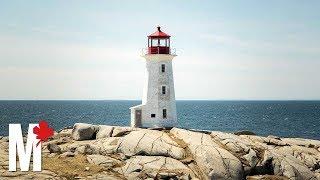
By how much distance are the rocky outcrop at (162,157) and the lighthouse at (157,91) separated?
11.0ft

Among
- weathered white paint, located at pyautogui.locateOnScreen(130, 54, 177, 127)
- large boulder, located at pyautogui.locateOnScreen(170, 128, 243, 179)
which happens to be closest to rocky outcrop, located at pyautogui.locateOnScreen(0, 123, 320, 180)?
large boulder, located at pyautogui.locateOnScreen(170, 128, 243, 179)

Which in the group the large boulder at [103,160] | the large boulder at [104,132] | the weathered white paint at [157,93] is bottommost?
the large boulder at [103,160]

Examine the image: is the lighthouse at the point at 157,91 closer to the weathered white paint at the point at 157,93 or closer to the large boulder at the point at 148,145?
the weathered white paint at the point at 157,93

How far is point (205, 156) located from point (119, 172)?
7045mm

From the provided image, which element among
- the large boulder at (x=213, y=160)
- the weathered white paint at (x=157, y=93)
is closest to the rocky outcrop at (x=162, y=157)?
the large boulder at (x=213, y=160)

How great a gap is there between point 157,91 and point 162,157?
37.6 feet

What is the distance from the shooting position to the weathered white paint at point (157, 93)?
4259 centimetres

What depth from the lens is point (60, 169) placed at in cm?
2969

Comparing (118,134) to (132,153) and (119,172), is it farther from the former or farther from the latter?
(119,172)

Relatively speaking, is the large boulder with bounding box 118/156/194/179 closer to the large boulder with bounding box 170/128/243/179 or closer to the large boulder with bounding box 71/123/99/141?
the large boulder with bounding box 170/128/243/179

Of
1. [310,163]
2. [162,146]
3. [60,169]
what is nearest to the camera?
[60,169]

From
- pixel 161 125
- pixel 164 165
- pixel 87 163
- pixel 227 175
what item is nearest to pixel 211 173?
pixel 227 175

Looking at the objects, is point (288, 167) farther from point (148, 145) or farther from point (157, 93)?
point (157, 93)

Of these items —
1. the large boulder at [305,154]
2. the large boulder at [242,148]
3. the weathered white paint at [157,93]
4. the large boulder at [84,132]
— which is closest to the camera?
the large boulder at [242,148]
